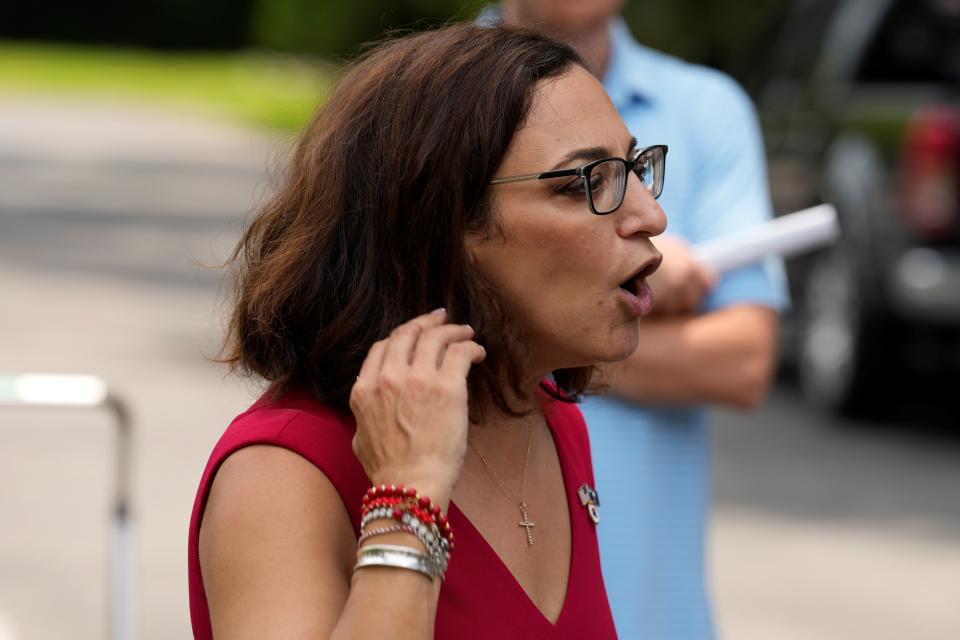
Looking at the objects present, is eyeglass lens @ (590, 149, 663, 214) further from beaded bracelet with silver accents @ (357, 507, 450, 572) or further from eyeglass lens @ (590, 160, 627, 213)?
beaded bracelet with silver accents @ (357, 507, 450, 572)

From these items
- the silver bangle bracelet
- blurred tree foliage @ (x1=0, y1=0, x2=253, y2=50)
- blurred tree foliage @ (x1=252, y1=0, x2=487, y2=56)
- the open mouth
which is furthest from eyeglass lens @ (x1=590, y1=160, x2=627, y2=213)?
blurred tree foliage @ (x1=0, y1=0, x2=253, y2=50)

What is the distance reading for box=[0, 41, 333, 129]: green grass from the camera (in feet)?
118

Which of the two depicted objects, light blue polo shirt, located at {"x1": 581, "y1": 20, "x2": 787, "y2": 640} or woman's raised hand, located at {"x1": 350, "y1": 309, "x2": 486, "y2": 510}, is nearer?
woman's raised hand, located at {"x1": 350, "y1": 309, "x2": 486, "y2": 510}

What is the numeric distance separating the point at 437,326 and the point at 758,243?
3.73ft

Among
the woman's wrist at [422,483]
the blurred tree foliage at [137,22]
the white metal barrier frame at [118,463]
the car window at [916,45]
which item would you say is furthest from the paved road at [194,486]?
the blurred tree foliage at [137,22]

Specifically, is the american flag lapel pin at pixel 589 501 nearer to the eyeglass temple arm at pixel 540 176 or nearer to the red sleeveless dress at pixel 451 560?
the red sleeveless dress at pixel 451 560

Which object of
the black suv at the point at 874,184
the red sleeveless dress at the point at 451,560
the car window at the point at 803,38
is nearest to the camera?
the red sleeveless dress at the point at 451,560

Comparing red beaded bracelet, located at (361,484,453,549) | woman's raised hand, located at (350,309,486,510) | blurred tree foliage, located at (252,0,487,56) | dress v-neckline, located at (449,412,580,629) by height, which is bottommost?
blurred tree foliage, located at (252,0,487,56)

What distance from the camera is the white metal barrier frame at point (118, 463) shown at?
473cm

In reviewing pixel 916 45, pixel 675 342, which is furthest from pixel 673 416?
pixel 916 45

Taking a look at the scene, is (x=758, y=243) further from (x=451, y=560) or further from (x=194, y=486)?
(x=194, y=486)

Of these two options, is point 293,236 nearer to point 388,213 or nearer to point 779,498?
point 388,213

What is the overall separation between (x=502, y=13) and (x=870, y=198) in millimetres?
5956

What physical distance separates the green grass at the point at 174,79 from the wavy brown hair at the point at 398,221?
26629 millimetres
